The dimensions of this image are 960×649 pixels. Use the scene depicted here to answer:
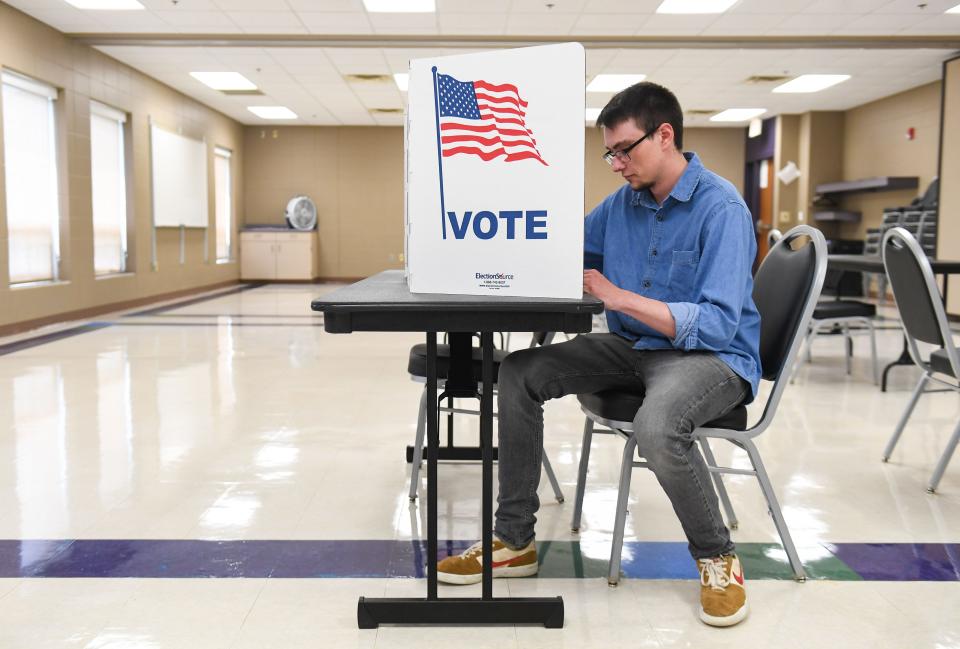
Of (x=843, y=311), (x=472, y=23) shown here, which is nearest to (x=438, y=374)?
(x=843, y=311)

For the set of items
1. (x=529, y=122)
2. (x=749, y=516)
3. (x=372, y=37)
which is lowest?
(x=749, y=516)

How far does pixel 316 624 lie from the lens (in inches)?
64.6

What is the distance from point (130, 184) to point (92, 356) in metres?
4.53

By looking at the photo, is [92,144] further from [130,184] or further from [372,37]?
[372,37]

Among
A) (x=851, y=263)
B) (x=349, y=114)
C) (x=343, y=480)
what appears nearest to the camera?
(x=343, y=480)

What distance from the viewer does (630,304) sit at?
5.42 feet

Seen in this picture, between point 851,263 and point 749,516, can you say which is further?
point 851,263

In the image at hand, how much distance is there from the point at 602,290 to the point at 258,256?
1266 centimetres

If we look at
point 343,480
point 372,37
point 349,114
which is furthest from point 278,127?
point 343,480

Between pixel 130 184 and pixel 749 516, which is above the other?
pixel 130 184

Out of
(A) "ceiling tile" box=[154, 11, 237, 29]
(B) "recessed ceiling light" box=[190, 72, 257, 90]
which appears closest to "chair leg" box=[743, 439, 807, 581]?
(A) "ceiling tile" box=[154, 11, 237, 29]

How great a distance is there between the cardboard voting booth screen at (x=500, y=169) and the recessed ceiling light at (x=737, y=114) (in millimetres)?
11259

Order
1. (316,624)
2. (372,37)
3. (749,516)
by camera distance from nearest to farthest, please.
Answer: (316,624), (749,516), (372,37)

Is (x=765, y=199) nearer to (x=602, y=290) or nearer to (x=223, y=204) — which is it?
(x=223, y=204)
